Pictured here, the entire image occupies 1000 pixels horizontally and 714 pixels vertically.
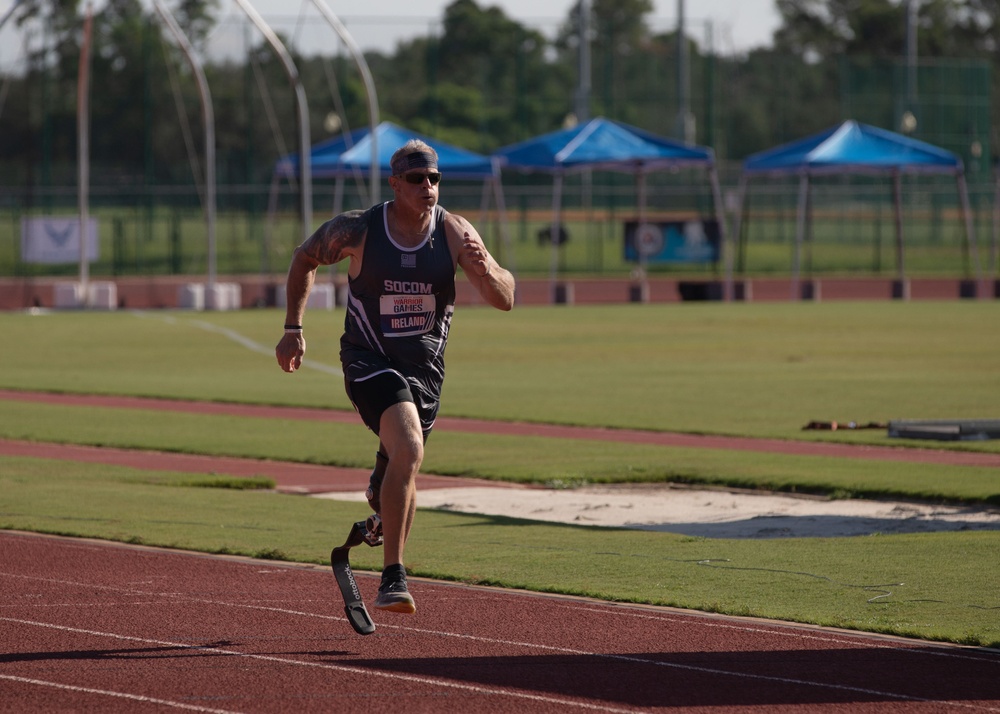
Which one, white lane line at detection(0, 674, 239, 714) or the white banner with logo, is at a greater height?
the white banner with logo

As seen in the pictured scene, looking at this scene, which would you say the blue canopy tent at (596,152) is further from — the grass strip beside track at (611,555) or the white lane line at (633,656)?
the white lane line at (633,656)

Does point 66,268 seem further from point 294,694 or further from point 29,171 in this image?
point 294,694

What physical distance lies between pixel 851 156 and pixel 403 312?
3379cm

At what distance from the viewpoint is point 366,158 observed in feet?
129

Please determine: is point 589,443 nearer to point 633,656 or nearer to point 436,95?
point 633,656

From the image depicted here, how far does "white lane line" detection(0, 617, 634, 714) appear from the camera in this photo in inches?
236

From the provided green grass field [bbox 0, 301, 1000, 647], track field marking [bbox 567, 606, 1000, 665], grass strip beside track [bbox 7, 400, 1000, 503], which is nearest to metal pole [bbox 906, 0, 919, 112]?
green grass field [bbox 0, 301, 1000, 647]

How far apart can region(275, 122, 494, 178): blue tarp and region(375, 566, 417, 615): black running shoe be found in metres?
32.6

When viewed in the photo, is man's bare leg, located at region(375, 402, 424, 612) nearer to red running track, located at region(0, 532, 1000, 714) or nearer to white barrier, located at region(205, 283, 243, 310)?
red running track, located at region(0, 532, 1000, 714)

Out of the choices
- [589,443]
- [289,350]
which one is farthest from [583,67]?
[289,350]

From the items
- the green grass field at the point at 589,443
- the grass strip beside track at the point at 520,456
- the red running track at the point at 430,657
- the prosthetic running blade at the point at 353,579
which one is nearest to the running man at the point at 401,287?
the prosthetic running blade at the point at 353,579

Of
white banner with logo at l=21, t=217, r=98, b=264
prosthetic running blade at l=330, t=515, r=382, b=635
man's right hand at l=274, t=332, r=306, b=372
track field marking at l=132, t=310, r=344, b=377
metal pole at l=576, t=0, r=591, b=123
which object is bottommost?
prosthetic running blade at l=330, t=515, r=382, b=635

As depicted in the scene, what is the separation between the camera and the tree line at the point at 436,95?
5641 centimetres

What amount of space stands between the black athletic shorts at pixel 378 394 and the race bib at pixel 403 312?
0.68ft
